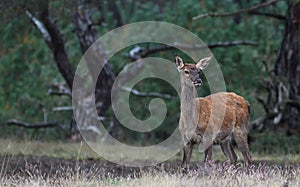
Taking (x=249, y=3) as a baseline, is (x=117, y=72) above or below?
below

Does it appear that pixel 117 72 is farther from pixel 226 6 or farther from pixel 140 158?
pixel 140 158

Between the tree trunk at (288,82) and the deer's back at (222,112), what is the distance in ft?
13.6

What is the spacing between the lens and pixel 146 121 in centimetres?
1930

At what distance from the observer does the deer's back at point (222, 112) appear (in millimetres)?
11234

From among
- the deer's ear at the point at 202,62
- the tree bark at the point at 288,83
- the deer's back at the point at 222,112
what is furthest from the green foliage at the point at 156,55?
the deer's ear at the point at 202,62

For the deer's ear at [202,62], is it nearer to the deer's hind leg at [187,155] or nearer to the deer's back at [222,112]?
the deer's back at [222,112]

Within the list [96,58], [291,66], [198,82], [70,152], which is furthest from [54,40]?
[198,82]

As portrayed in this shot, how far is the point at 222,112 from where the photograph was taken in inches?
458

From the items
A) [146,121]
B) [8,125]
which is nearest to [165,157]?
[146,121]

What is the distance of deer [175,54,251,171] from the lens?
432 inches

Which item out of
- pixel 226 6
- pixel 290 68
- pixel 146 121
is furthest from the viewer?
pixel 226 6

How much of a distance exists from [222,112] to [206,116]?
17.9 inches

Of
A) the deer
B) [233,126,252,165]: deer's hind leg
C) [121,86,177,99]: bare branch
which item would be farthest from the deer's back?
[121,86,177,99]: bare branch

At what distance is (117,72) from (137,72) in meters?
0.72
